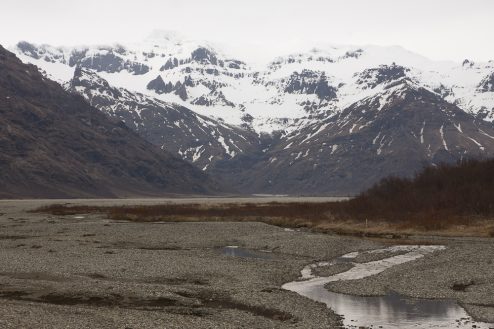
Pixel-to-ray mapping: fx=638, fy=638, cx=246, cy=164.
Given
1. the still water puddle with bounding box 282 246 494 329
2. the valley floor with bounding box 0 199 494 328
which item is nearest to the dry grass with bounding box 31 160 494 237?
the valley floor with bounding box 0 199 494 328

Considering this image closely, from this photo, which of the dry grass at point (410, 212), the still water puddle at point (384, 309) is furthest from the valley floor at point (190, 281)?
the dry grass at point (410, 212)

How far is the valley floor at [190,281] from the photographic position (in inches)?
1390

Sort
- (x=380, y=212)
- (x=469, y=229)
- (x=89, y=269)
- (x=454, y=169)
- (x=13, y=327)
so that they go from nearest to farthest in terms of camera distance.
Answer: (x=13, y=327)
(x=89, y=269)
(x=469, y=229)
(x=380, y=212)
(x=454, y=169)

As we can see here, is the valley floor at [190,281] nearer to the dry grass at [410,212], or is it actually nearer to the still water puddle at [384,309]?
the still water puddle at [384,309]

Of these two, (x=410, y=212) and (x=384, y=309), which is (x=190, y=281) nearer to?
(x=384, y=309)

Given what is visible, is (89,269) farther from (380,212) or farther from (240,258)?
(380,212)

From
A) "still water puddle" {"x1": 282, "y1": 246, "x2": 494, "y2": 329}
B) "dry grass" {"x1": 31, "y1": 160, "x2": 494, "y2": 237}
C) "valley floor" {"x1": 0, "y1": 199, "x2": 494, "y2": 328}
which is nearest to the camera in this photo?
"valley floor" {"x1": 0, "y1": 199, "x2": 494, "y2": 328}

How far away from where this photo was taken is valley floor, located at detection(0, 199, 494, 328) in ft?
116

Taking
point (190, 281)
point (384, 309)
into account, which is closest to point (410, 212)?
point (190, 281)

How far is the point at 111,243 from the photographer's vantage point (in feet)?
264

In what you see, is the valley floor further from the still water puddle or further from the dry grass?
the dry grass

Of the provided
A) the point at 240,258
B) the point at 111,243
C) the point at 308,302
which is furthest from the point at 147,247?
the point at 308,302

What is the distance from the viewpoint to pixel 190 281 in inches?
1972

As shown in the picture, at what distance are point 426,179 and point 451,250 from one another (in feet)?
208
